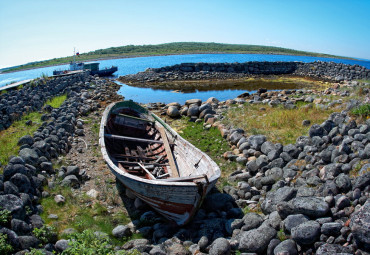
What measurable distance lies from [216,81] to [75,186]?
28098 mm

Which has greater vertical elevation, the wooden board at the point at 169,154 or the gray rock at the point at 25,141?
the gray rock at the point at 25,141

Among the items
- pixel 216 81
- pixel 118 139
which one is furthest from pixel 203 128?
pixel 216 81

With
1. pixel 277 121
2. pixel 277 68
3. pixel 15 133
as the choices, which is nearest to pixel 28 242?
pixel 15 133

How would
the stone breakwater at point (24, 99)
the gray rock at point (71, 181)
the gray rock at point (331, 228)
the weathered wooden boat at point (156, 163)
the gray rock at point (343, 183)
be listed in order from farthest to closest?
the stone breakwater at point (24, 99)
the gray rock at point (71, 181)
the weathered wooden boat at point (156, 163)
the gray rock at point (343, 183)
the gray rock at point (331, 228)

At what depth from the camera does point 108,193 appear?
7.21 m

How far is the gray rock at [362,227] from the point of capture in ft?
11.5

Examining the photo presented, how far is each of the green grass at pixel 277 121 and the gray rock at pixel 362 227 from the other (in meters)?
5.06

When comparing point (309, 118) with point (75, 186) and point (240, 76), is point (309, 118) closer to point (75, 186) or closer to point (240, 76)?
point (75, 186)

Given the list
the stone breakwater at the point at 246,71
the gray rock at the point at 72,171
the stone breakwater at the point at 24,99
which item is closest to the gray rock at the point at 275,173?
the gray rock at the point at 72,171

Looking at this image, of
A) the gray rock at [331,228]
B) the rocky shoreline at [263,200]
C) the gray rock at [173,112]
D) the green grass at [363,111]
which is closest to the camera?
the gray rock at [331,228]

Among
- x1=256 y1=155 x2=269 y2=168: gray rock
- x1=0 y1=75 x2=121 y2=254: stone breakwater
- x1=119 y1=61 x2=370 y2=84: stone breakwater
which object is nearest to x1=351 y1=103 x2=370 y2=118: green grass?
x1=256 y1=155 x2=269 y2=168: gray rock

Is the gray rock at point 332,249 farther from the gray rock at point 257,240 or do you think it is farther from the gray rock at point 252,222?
the gray rock at point 252,222

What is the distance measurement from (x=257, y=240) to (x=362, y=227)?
155 centimetres

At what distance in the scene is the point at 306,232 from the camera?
4066 mm
